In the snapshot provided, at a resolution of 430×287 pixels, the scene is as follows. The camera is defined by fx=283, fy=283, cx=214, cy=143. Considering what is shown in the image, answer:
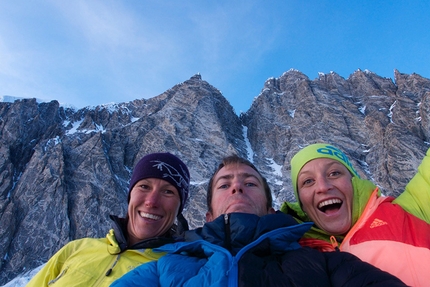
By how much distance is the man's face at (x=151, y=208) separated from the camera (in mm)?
4723

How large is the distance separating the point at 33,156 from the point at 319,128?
6858 centimetres

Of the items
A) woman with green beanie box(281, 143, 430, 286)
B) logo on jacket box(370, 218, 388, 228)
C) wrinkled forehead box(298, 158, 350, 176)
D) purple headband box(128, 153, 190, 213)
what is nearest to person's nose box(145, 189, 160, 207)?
purple headband box(128, 153, 190, 213)

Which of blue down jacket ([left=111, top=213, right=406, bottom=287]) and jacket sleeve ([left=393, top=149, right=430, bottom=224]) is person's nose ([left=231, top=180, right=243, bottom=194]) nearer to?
blue down jacket ([left=111, top=213, right=406, bottom=287])

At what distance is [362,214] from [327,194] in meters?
0.51

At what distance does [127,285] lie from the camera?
9.25 feet

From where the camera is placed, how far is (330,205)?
164 inches

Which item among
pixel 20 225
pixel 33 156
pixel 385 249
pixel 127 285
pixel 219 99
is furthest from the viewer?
pixel 219 99

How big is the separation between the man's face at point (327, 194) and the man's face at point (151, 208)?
2261 mm

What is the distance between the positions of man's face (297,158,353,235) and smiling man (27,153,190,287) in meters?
2.19

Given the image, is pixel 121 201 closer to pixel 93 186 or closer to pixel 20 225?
pixel 93 186

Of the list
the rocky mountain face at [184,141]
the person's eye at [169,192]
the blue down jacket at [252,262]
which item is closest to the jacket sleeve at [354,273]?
the blue down jacket at [252,262]

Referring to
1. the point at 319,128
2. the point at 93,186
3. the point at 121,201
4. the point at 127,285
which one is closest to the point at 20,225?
the point at 93,186

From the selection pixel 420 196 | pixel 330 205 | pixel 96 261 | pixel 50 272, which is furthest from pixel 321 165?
pixel 50 272

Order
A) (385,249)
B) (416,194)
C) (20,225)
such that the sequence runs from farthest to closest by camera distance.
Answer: (20,225)
(416,194)
(385,249)
